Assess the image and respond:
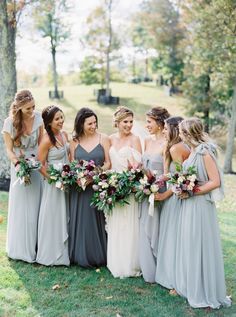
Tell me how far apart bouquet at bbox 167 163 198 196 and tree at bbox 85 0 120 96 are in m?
26.9

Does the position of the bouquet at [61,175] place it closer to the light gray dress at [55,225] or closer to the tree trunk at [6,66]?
the light gray dress at [55,225]

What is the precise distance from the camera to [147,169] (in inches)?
228

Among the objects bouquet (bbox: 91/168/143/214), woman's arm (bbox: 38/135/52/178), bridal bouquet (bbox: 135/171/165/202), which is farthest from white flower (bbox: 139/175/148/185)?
woman's arm (bbox: 38/135/52/178)

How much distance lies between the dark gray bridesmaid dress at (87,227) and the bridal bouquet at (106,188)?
1.38 feet

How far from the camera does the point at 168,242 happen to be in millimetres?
5520

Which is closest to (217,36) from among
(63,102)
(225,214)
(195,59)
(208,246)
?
(195,59)

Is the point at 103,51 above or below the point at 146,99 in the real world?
above

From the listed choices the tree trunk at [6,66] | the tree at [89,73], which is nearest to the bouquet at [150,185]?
the tree trunk at [6,66]

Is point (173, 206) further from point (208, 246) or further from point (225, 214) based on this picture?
point (225, 214)

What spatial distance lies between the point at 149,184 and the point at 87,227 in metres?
1.32

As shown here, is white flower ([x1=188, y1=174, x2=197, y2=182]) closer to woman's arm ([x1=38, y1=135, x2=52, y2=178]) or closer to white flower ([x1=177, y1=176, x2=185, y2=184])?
white flower ([x1=177, y1=176, x2=185, y2=184])

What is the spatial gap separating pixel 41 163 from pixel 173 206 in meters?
1.99

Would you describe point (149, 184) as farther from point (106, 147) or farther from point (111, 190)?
point (106, 147)

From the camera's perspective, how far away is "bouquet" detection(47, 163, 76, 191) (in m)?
6.01
